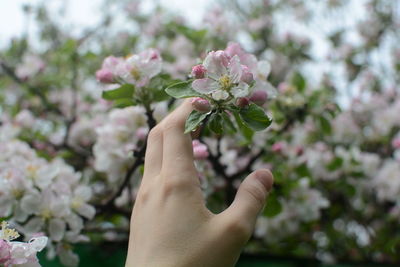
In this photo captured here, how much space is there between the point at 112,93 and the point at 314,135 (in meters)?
1.61

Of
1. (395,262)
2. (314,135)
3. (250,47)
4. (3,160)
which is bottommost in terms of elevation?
(395,262)

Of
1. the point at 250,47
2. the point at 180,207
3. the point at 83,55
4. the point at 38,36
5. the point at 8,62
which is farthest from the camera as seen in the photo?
the point at 38,36

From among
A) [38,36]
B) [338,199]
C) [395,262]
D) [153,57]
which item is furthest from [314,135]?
[38,36]

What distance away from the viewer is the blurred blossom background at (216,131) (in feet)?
4.17

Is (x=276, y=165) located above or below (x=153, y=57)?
below

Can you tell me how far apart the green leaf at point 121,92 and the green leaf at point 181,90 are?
284mm

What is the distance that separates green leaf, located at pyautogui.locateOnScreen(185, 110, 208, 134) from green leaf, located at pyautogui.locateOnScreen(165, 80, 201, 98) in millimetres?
40

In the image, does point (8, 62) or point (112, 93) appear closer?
point (112, 93)

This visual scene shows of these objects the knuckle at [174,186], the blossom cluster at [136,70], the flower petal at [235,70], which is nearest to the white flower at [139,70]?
the blossom cluster at [136,70]

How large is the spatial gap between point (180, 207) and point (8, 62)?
2293mm

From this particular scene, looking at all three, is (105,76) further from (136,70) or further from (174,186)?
(174,186)

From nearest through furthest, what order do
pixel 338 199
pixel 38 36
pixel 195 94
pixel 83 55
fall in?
1. pixel 195 94
2. pixel 83 55
3. pixel 338 199
4. pixel 38 36

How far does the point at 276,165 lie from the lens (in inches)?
69.2

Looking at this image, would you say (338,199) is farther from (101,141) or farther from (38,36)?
(38,36)
